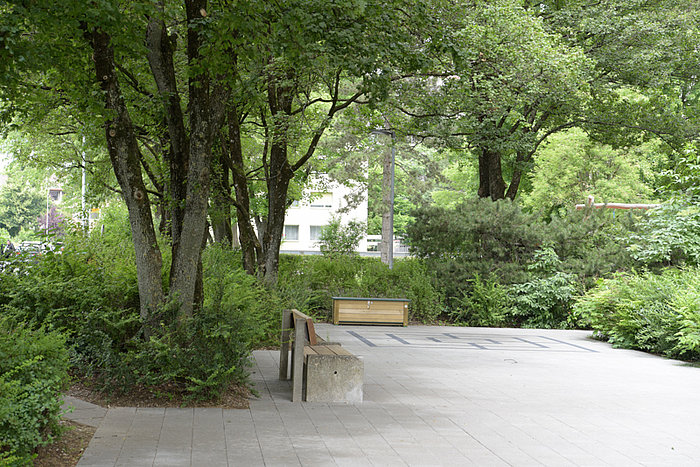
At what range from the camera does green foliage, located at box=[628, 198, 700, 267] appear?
17.6m

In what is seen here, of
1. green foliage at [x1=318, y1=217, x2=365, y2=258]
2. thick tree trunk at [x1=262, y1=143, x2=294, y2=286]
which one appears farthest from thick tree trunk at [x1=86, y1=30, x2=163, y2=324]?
green foliage at [x1=318, y1=217, x2=365, y2=258]

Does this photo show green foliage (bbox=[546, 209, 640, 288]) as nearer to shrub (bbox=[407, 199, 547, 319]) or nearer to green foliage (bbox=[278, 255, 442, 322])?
shrub (bbox=[407, 199, 547, 319])

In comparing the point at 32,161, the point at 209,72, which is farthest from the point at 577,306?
the point at 32,161

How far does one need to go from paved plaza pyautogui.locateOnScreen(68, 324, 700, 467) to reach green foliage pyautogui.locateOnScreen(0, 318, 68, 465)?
0.64m

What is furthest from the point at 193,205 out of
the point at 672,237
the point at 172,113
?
the point at 672,237

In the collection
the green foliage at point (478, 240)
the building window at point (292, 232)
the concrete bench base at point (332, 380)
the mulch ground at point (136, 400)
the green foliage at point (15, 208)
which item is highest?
the green foliage at point (15, 208)

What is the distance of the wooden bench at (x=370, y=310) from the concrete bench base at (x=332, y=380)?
406 inches

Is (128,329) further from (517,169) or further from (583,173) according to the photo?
(583,173)

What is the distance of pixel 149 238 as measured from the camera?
29.1 ft

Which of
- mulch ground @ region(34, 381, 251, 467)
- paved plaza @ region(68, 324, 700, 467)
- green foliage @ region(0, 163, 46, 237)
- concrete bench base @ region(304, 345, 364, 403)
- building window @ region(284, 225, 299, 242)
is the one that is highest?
green foliage @ region(0, 163, 46, 237)

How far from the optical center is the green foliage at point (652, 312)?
13352 mm

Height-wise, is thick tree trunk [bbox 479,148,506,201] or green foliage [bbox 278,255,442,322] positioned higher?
thick tree trunk [bbox 479,148,506,201]

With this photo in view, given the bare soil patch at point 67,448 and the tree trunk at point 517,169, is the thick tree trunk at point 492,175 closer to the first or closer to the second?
the tree trunk at point 517,169

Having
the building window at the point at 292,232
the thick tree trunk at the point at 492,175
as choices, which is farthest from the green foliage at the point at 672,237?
the building window at the point at 292,232
